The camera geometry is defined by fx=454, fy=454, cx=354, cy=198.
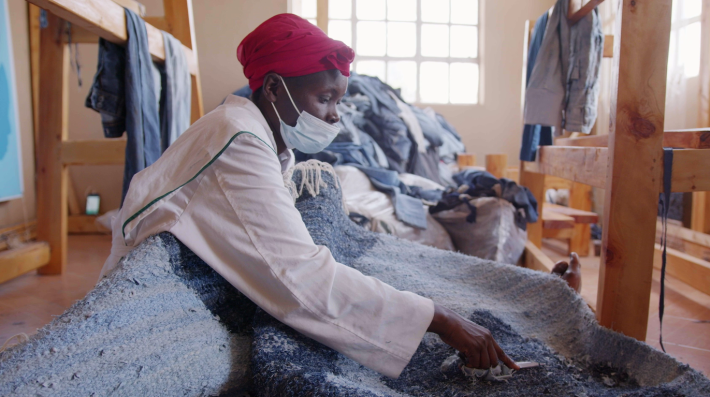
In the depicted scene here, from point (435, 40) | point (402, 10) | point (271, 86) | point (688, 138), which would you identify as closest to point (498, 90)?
point (435, 40)

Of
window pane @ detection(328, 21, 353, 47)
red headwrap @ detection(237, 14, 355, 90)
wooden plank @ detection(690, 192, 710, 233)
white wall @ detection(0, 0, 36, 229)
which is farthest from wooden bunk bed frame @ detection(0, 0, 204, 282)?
wooden plank @ detection(690, 192, 710, 233)

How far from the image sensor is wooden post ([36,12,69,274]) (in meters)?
2.05

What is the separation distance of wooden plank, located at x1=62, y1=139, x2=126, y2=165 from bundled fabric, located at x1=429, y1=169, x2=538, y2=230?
1622 millimetres

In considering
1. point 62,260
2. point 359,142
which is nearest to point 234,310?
point 62,260

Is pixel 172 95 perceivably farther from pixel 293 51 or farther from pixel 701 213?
pixel 701 213

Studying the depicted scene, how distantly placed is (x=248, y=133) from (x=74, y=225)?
3.24 meters

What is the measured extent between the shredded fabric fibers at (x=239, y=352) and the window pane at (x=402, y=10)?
162 inches

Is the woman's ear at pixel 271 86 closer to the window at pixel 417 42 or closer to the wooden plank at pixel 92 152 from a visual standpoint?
the wooden plank at pixel 92 152

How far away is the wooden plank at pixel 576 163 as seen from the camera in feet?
4.58

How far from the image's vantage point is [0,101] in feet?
7.61

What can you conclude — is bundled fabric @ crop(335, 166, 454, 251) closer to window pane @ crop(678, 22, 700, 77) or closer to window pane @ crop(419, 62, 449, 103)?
window pane @ crop(678, 22, 700, 77)

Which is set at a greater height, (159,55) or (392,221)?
(159,55)

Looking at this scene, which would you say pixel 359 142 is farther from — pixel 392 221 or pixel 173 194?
pixel 173 194

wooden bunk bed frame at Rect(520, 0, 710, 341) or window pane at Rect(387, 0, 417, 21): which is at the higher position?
window pane at Rect(387, 0, 417, 21)
